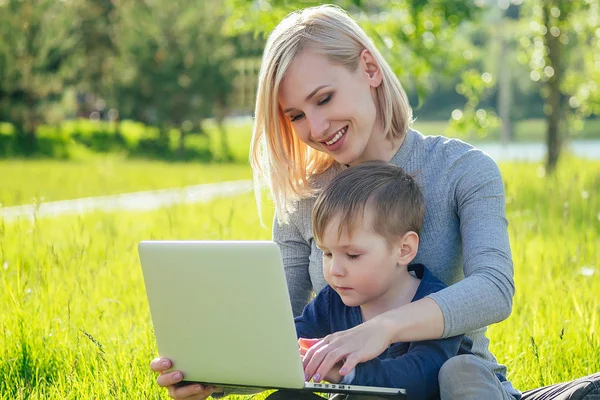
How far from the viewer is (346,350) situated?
1.99 m

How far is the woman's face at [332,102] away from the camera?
2.53 m

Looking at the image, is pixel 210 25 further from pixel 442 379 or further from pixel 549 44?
pixel 442 379

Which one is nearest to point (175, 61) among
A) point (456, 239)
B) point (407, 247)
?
point (456, 239)

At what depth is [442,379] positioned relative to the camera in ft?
6.65

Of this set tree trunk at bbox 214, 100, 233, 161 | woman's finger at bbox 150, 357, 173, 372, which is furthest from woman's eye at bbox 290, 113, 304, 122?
tree trunk at bbox 214, 100, 233, 161

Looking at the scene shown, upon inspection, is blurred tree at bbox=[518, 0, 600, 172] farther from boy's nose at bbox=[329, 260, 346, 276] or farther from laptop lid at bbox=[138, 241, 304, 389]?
laptop lid at bbox=[138, 241, 304, 389]

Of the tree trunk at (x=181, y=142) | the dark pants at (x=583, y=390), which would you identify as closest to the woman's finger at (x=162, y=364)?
the dark pants at (x=583, y=390)

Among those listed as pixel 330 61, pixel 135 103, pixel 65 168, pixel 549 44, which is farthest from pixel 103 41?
pixel 330 61

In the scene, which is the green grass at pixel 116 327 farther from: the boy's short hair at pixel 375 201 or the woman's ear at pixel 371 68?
the woman's ear at pixel 371 68

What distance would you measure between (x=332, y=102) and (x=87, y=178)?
11.3 meters

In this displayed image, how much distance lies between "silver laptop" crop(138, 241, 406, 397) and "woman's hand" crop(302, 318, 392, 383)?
44 millimetres

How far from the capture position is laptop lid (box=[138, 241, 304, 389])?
6.44ft

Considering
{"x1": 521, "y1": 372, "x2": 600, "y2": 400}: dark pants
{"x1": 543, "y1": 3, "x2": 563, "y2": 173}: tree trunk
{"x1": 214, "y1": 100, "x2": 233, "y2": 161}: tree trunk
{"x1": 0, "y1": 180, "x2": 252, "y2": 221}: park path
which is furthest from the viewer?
{"x1": 214, "y1": 100, "x2": 233, "y2": 161}: tree trunk

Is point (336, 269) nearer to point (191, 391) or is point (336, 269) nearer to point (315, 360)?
point (315, 360)
